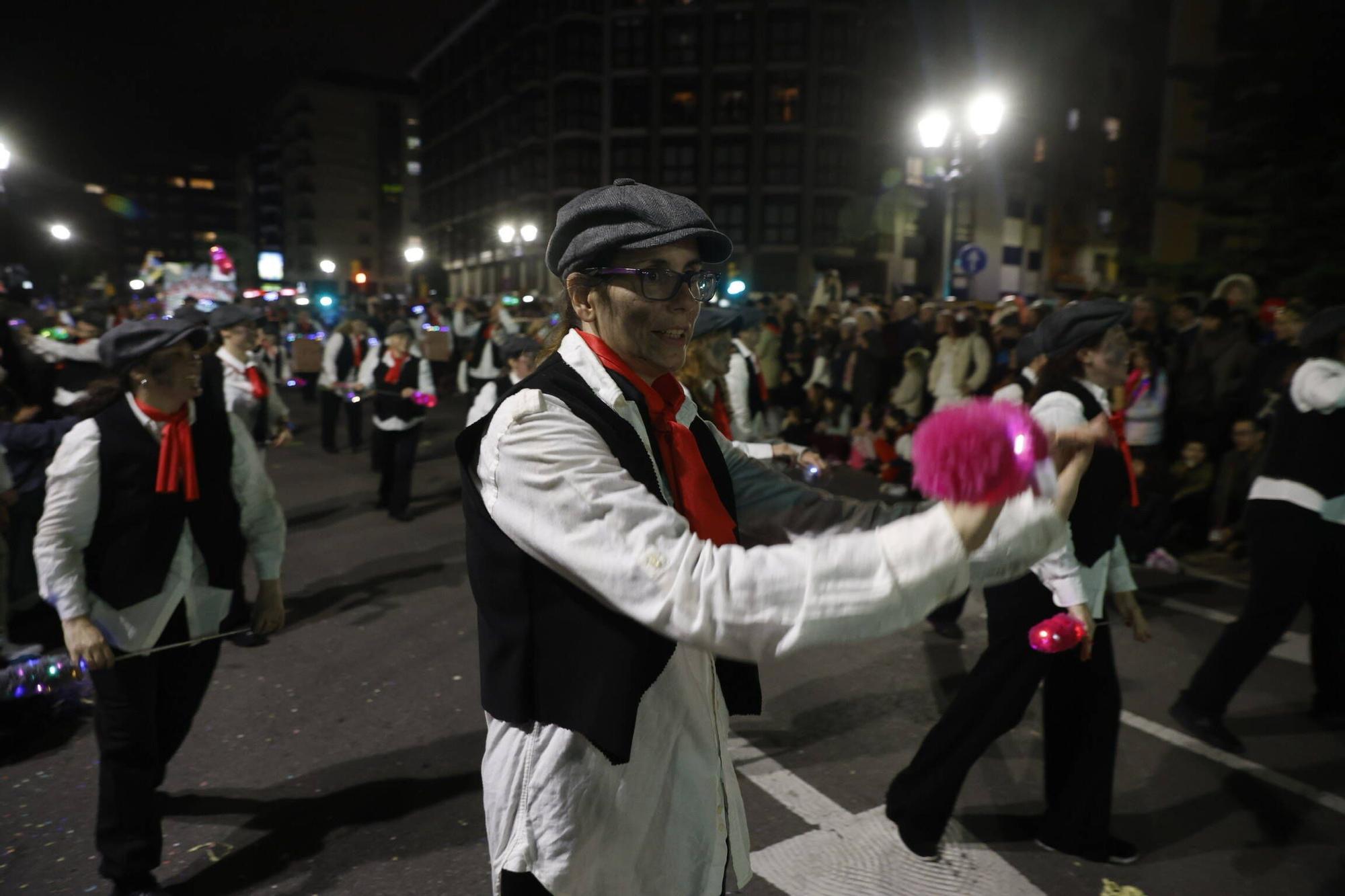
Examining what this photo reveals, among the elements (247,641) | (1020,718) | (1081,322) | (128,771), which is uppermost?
(1081,322)

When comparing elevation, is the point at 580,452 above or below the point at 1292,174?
below

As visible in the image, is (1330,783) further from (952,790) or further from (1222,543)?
(1222,543)

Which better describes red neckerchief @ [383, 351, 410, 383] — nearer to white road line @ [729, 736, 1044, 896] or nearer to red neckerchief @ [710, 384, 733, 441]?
red neckerchief @ [710, 384, 733, 441]

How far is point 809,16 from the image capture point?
5150cm

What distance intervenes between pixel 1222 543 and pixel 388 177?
100.0 m

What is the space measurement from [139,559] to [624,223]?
2.63m

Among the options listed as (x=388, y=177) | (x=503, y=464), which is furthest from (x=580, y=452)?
(x=388, y=177)

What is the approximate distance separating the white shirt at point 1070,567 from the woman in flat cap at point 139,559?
10.2 feet

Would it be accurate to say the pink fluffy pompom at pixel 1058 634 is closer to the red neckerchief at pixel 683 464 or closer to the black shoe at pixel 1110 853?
the black shoe at pixel 1110 853

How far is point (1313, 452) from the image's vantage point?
14.0 feet

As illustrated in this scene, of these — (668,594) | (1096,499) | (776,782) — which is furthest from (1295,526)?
(668,594)

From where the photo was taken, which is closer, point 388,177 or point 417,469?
point 417,469

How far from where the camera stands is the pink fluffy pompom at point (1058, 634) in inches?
124

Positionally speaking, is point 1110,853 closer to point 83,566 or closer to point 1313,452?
point 1313,452
